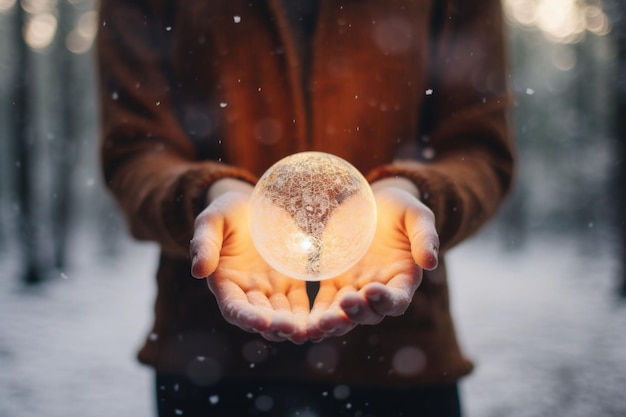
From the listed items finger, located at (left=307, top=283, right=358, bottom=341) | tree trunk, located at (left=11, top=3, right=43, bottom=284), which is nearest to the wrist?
finger, located at (left=307, top=283, right=358, bottom=341)

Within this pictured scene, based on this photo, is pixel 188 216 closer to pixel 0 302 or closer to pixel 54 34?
pixel 0 302

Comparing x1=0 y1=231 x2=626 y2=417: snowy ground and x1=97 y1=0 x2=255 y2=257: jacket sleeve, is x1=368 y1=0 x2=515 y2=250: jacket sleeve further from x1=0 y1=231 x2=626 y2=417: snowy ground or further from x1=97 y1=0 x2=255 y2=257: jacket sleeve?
x1=0 y1=231 x2=626 y2=417: snowy ground

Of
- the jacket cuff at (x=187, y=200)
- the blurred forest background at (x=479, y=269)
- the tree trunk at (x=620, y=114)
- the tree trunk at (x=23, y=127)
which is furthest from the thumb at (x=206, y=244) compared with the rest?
the tree trunk at (x=23, y=127)

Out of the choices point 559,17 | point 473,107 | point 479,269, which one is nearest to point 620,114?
point 559,17

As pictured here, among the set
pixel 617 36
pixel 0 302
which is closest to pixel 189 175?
pixel 617 36

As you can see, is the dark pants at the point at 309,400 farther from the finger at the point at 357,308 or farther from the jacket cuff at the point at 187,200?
the finger at the point at 357,308

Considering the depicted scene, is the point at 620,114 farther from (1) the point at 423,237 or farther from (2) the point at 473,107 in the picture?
(1) the point at 423,237
